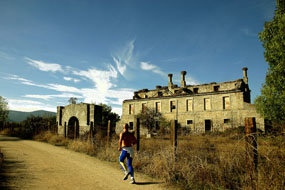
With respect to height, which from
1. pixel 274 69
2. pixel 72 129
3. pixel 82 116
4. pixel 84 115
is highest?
pixel 274 69

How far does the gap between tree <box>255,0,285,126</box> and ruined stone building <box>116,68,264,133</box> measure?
587 cm

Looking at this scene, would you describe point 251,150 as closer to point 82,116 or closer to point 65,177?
point 65,177

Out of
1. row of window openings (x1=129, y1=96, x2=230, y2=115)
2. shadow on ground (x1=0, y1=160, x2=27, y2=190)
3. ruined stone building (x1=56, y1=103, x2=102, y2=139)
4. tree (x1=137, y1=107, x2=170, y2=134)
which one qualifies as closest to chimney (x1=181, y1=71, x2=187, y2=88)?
row of window openings (x1=129, y1=96, x2=230, y2=115)

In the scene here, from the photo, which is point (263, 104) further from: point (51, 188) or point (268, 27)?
point (51, 188)

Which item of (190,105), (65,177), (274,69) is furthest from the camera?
(190,105)

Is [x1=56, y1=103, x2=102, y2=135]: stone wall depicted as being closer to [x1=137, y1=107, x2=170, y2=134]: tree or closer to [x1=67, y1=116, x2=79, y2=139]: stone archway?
[x1=67, y1=116, x2=79, y2=139]: stone archway

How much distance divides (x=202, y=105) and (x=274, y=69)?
42.1ft

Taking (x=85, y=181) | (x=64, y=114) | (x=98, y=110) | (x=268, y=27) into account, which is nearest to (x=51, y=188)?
(x=85, y=181)

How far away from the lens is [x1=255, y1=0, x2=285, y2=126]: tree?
15.7 meters

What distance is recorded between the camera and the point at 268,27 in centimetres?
1762

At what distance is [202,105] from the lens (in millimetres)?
28547

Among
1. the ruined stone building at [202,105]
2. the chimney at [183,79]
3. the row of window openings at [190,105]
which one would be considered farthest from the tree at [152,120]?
the chimney at [183,79]

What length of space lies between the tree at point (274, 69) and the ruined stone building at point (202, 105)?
587 cm

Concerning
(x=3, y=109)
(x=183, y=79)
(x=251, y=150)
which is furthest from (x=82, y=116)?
(x=3, y=109)
